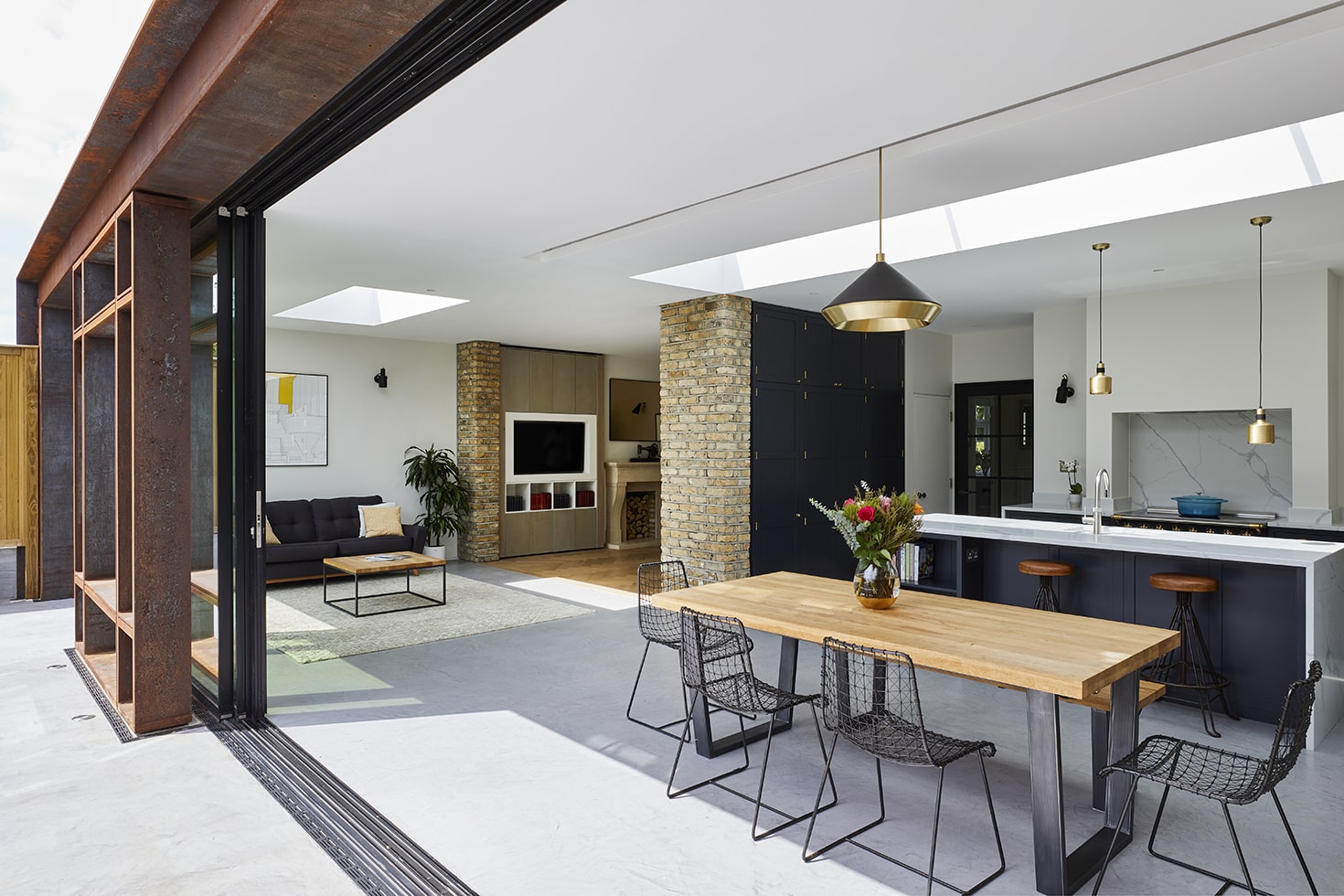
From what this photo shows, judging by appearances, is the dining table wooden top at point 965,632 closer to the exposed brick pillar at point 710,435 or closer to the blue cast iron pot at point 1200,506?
the exposed brick pillar at point 710,435

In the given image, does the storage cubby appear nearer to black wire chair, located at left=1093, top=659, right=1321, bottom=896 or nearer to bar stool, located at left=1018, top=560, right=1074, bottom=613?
black wire chair, located at left=1093, top=659, right=1321, bottom=896

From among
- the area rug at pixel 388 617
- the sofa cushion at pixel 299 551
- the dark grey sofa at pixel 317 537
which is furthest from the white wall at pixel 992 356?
the sofa cushion at pixel 299 551

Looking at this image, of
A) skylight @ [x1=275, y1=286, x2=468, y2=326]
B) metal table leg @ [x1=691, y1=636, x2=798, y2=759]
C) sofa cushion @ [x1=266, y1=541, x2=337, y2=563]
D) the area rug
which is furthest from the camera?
sofa cushion @ [x1=266, y1=541, x2=337, y2=563]

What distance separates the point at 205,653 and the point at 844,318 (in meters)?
3.55

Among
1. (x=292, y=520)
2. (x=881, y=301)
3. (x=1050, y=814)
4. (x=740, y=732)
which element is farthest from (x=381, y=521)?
(x=1050, y=814)

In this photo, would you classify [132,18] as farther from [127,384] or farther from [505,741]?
[505,741]

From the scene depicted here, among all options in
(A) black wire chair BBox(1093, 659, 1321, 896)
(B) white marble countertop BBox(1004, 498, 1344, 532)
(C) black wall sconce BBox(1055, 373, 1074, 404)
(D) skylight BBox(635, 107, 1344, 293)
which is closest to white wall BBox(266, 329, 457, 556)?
(D) skylight BBox(635, 107, 1344, 293)

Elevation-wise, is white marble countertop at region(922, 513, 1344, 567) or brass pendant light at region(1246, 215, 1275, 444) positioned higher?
brass pendant light at region(1246, 215, 1275, 444)

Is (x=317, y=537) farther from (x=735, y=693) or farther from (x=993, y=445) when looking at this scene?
(x=993, y=445)

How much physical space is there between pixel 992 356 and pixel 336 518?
734cm

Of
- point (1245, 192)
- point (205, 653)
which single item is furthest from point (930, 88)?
point (205, 653)

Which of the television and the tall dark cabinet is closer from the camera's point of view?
the tall dark cabinet

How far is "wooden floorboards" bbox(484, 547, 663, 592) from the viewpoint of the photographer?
8.47 meters

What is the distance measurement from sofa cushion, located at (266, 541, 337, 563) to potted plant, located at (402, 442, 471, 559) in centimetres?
128
